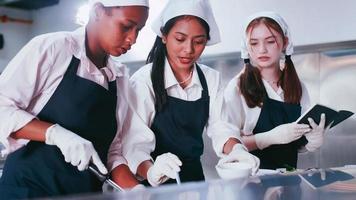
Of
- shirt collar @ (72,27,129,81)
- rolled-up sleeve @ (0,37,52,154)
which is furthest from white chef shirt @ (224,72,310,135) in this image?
rolled-up sleeve @ (0,37,52,154)

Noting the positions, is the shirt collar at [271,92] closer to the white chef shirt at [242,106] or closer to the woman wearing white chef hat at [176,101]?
the white chef shirt at [242,106]

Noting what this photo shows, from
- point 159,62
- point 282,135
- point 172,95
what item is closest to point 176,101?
point 172,95

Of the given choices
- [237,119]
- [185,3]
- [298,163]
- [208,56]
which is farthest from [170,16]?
[298,163]

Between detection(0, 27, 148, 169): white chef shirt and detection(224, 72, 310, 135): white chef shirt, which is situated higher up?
detection(0, 27, 148, 169): white chef shirt

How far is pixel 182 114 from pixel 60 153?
0.48 meters

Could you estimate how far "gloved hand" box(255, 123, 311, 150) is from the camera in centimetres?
161

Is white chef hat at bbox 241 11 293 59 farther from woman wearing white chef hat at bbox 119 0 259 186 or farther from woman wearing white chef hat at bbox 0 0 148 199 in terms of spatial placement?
woman wearing white chef hat at bbox 0 0 148 199

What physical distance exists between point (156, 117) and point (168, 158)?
0.16 m

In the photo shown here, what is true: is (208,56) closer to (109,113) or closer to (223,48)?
(223,48)

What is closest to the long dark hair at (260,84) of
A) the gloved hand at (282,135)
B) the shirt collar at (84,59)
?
the gloved hand at (282,135)

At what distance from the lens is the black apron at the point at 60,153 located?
1137mm

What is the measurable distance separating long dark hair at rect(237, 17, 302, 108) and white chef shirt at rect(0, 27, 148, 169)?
2.14 ft

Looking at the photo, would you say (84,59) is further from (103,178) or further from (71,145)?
(103,178)

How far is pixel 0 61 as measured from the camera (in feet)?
4.25
